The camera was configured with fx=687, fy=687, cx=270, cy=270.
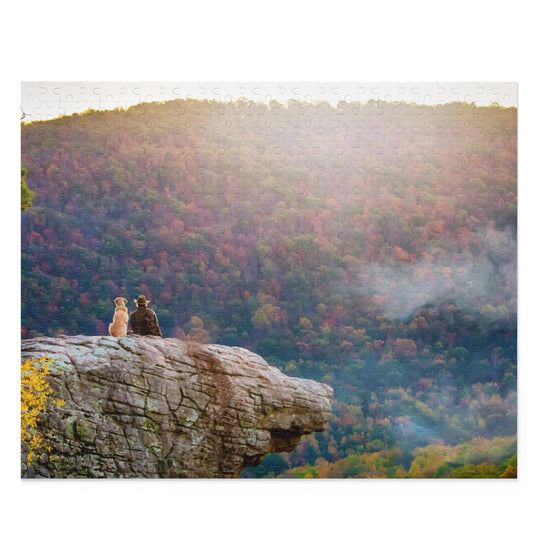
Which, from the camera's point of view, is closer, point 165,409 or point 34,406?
point 34,406

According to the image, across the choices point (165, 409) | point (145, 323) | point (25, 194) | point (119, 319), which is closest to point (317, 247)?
point (145, 323)

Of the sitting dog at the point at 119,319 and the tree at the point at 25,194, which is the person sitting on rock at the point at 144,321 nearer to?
the sitting dog at the point at 119,319

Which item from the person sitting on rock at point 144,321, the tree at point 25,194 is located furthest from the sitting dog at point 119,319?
the tree at point 25,194

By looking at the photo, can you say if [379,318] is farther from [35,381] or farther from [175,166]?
[35,381]

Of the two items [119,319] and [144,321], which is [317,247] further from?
[119,319]
